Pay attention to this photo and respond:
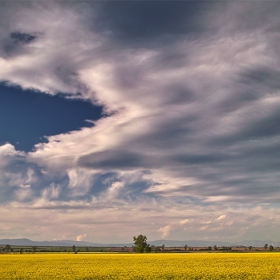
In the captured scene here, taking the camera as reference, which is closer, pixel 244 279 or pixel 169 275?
pixel 244 279

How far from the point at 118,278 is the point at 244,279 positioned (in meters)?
14.8

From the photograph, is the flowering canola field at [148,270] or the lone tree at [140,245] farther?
the lone tree at [140,245]

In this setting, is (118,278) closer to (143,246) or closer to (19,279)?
(19,279)

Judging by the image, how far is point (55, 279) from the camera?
1697 inches

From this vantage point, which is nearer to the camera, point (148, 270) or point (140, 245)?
point (148, 270)

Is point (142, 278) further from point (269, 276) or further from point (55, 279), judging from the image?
point (269, 276)

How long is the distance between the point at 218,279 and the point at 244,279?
2983 mm

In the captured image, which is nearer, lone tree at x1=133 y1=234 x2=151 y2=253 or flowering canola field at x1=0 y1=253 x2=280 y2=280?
flowering canola field at x1=0 y1=253 x2=280 y2=280

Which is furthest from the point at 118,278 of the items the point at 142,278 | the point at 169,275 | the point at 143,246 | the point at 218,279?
the point at 143,246

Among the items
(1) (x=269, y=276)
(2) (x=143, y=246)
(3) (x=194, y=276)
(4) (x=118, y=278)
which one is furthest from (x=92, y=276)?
(2) (x=143, y=246)

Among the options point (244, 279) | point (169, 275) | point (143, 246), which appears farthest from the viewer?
point (143, 246)

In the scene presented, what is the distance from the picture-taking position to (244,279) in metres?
42.0

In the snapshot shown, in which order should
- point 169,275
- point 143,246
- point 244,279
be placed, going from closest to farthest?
point 244,279 < point 169,275 < point 143,246

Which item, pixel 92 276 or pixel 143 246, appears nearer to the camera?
pixel 92 276
